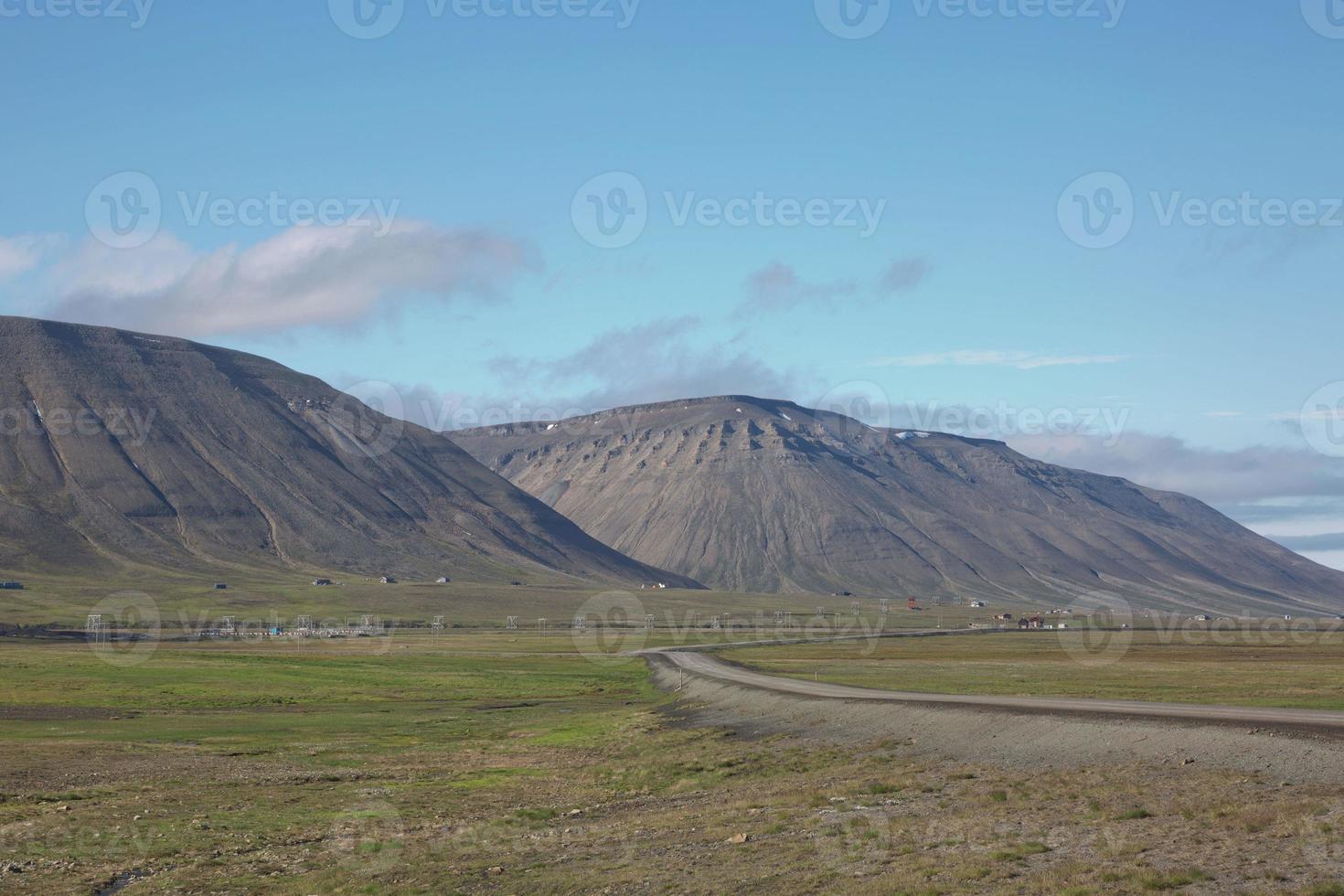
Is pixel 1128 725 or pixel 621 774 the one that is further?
pixel 621 774

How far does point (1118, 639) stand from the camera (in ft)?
620

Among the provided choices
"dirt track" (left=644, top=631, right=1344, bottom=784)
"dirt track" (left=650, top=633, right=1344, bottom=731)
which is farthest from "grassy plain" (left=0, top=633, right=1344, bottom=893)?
"dirt track" (left=650, top=633, right=1344, bottom=731)

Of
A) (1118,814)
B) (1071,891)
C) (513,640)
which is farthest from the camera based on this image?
(513,640)

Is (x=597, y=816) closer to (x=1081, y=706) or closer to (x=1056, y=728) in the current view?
(x=1056, y=728)

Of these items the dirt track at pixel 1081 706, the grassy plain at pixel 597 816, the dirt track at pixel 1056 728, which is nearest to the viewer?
the grassy plain at pixel 597 816

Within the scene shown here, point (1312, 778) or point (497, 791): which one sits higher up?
point (1312, 778)

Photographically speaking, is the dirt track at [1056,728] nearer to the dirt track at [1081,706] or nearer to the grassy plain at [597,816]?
the dirt track at [1081,706]

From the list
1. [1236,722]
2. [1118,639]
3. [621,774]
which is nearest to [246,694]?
[621,774]

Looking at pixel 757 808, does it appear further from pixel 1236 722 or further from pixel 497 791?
pixel 1236 722

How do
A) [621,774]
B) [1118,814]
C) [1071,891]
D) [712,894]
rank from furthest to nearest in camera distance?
[621,774]
[1118,814]
[712,894]
[1071,891]

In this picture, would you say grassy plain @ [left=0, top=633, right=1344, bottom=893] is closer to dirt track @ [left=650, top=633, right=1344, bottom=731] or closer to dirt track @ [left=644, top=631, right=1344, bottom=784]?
dirt track @ [left=644, top=631, right=1344, bottom=784]

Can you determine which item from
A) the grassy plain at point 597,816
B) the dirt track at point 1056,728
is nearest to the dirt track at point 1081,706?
the dirt track at point 1056,728

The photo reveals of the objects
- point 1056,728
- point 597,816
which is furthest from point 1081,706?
point 597,816

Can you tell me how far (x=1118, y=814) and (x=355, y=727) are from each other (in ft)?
161
